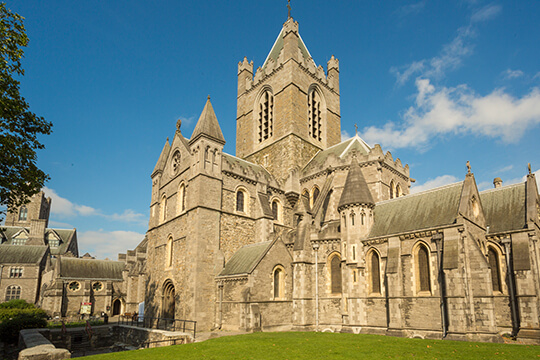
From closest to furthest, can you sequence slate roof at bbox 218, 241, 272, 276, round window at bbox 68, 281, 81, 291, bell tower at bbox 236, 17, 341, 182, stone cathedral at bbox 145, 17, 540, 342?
stone cathedral at bbox 145, 17, 540, 342, slate roof at bbox 218, 241, 272, 276, bell tower at bbox 236, 17, 341, 182, round window at bbox 68, 281, 81, 291

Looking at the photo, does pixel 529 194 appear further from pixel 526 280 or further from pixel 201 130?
pixel 201 130

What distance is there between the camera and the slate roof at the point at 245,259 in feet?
76.8

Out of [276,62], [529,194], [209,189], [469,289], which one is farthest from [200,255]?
[276,62]

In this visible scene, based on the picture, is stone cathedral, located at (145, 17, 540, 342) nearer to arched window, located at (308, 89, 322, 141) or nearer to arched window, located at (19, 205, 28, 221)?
arched window, located at (308, 89, 322, 141)

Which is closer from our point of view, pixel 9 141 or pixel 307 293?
pixel 9 141

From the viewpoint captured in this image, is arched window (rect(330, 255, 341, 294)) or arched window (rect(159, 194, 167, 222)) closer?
arched window (rect(330, 255, 341, 294))

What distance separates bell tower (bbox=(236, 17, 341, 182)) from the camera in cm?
3628

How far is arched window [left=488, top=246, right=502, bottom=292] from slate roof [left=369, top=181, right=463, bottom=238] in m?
3.41

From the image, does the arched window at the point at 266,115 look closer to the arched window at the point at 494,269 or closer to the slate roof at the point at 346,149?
the slate roof at the point at 346,149

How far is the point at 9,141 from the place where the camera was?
13.0 meters

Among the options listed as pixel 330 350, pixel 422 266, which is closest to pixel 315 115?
pixel 422 266

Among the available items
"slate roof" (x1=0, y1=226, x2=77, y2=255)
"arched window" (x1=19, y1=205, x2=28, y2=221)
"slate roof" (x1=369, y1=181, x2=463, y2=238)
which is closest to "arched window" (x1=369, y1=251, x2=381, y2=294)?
"slate roof" (x1=369, y1=181, x2=463, y2=238)

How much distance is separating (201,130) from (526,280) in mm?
22189

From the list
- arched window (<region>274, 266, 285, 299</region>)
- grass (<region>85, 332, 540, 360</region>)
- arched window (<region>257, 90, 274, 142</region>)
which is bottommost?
grass (<region>85, 332, 540, 360</region>)
